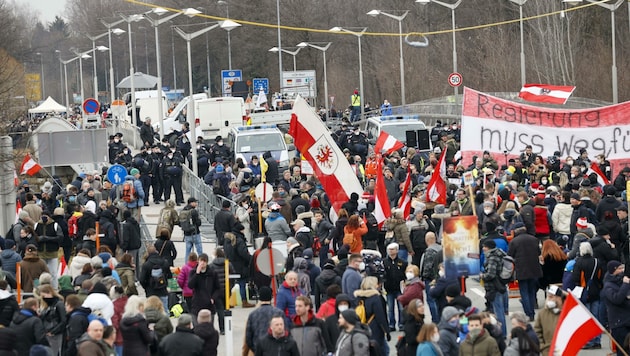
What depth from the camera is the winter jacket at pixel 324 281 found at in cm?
1850

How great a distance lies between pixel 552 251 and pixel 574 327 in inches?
259

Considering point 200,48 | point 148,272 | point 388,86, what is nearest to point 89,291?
point 148,272

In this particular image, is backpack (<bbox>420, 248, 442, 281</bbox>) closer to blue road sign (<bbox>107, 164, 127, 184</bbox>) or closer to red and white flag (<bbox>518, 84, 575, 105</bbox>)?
blue road sign (<bbox>107, 164, 127, 184</bbox>)

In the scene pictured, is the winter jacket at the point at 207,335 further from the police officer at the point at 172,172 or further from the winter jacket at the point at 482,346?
the police officer at the point at 172,172

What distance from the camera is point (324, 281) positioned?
18.5 m

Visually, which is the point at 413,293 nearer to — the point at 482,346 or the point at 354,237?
the point at 482,346

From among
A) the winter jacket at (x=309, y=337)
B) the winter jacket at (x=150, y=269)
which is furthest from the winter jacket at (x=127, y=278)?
the winter jacket at (x=309, y=337)

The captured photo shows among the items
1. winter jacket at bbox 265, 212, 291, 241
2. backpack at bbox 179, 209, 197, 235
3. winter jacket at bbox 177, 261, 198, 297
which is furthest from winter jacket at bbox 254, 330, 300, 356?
backpack at bbox 179, 209, 197, 235

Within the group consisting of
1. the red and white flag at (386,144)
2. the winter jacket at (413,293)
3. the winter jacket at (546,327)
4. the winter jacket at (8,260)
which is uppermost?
the red and white flag at (386,144)

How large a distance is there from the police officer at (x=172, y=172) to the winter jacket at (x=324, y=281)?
17.1m

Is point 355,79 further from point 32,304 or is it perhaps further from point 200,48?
point 32,304

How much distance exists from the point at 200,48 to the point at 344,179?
8999 cm

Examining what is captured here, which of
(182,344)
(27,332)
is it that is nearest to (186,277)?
(27,332)

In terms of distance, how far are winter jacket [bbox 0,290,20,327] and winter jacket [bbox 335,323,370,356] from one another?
15.0 ft
